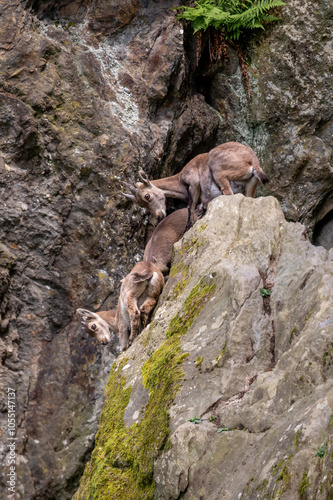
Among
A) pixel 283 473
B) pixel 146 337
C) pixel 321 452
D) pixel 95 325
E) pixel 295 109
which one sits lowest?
pixel 95 325

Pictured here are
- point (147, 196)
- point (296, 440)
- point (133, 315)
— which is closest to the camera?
point (296, 440)

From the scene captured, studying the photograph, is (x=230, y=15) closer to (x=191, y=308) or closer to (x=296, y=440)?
(x=191, y=308)

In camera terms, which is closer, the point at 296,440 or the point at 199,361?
the point at 296,440

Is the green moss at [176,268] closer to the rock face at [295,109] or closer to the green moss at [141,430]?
the green moss at [141,430]

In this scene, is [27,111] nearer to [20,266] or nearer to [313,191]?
[20,266]

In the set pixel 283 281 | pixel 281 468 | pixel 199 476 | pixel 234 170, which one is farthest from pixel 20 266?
pixel 281 468

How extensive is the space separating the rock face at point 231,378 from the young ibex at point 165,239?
2.12m

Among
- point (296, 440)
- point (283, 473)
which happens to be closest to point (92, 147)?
point (296, 440)

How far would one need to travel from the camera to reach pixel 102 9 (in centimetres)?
1231

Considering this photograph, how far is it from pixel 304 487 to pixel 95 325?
6.36m

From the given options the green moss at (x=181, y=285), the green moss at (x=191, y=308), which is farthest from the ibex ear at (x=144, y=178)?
the green moss at (x=191, y=308)

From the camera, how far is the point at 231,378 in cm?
605

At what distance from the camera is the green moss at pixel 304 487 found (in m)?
4.20

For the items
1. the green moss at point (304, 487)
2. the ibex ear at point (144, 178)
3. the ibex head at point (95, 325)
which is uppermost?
the green moss at point (304, 487)
